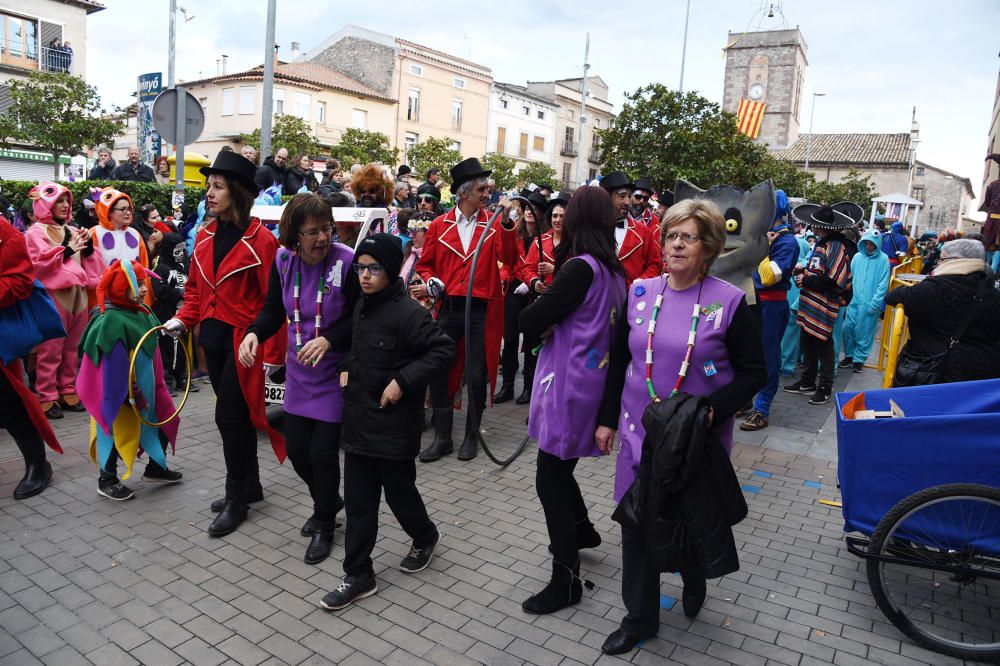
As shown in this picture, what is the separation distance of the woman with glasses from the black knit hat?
1155 mm

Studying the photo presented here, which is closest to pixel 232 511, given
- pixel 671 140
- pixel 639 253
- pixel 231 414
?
pixel 231 414

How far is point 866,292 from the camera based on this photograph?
10.6 metres

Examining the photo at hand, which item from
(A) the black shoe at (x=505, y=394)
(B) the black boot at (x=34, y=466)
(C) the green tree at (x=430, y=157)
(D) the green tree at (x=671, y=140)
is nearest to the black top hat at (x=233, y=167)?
(B) the black boot at (x=34, y=466)

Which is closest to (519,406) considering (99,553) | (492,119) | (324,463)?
(324,463)

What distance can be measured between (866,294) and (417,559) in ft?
29.1

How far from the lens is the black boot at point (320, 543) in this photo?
4.21 metres

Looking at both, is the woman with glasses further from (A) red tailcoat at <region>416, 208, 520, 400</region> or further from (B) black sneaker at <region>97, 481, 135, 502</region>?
(B) black sneaker at <region>97, 481, 135, 502</region>

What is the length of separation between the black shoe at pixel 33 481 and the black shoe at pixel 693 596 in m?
4.30

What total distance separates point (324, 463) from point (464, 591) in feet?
3.44

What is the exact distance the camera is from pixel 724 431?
11.1 feet

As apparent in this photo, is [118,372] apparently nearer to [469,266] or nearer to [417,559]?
[417,559]

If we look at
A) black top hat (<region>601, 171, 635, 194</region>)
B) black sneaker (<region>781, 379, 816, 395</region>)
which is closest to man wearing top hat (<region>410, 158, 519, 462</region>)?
black top hat (<region>601, 171, 635, 194</region>)

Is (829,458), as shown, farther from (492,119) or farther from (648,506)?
(492,119)

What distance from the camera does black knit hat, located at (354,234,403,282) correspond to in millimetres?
3641
